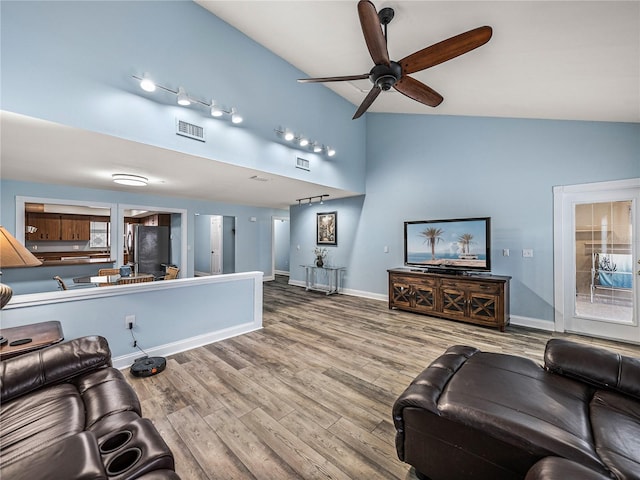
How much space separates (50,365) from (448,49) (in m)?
3.46

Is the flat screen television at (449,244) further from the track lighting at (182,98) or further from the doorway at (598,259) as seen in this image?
the track lighting at (182,98)

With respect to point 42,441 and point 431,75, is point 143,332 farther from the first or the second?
point 431,75

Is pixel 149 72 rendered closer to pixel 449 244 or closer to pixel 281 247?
pixel 449 244

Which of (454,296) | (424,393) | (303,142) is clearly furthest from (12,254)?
(454,296)

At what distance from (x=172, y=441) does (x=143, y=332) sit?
149 cm

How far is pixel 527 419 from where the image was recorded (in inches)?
47.4

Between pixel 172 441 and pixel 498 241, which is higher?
pixel 498 241

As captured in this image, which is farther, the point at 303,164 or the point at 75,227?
the point at 75,227

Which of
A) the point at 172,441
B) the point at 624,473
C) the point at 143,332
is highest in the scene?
the point at 624,473

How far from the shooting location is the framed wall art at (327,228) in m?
6.50

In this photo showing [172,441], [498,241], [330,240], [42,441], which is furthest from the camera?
[330,240]

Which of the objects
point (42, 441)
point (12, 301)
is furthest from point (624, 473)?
point (12, 301)

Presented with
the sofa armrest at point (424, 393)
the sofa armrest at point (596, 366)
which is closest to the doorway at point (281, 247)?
the sofa armrest at point (424, 393)

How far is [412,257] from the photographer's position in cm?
494
